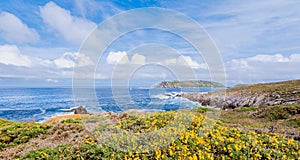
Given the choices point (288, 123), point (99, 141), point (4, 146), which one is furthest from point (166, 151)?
point (288, 123)

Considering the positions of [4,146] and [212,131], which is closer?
[212,131]

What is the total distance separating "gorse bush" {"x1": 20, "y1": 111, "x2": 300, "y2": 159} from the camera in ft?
23.6

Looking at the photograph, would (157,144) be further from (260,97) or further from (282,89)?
(282,89)

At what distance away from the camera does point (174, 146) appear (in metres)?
7.49

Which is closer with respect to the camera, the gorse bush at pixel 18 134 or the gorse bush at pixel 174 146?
the gorse bush at pixel 174 146

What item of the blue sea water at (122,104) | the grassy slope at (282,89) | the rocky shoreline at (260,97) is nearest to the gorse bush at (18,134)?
the blue sea water at (122,104)

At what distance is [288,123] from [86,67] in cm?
1465

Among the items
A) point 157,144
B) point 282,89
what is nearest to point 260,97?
point 282,89

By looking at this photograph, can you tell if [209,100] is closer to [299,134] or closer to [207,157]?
[299,134]

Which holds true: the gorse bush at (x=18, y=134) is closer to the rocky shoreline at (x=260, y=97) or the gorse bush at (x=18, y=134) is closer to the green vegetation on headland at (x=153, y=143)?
the green vegetation on headland at (x=153, y=143)

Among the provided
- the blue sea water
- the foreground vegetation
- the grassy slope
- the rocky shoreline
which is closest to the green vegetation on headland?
the foreground vegetation

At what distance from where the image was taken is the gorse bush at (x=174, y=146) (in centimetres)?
720

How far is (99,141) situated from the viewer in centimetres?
790

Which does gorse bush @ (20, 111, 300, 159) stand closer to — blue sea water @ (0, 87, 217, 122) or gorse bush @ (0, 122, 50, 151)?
gorse bush @ (0, 122, 50, 151)
